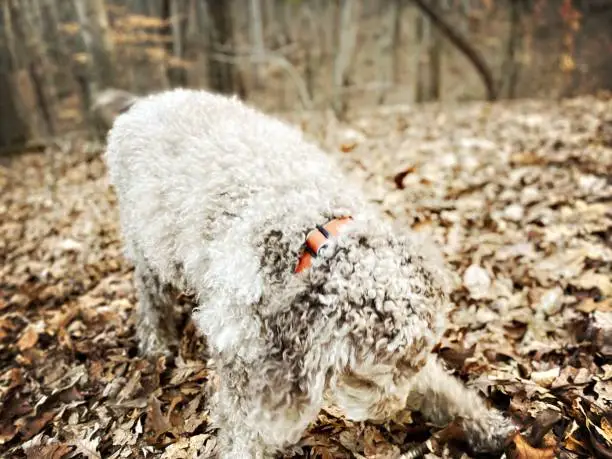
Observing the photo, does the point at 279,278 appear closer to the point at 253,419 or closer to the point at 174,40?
the point at 253,419

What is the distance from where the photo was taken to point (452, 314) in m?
3.05

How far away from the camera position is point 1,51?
25.7 ft

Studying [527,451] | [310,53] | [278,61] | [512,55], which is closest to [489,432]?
[527,451]

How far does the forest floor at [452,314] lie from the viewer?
2338 mm

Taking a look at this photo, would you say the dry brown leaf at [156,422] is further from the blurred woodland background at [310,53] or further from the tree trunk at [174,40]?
the tree trunk at [174,40]

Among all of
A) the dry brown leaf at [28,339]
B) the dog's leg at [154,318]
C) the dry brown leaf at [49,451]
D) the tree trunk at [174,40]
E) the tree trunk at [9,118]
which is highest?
the tree trunk at [174,40]

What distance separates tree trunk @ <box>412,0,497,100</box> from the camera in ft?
30.4

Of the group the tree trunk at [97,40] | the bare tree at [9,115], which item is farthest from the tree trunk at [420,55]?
the bare tree at [9,115]

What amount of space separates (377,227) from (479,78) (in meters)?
9.50

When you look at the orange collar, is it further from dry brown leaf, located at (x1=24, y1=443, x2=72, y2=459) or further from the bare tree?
the bare tree

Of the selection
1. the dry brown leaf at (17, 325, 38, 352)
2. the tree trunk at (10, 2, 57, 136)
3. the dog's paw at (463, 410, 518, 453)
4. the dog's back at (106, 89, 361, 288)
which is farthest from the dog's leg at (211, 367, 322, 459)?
the tree trunk at (10, 2, 57, 136)

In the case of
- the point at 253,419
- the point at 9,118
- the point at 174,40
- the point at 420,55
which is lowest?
the point at 253,419

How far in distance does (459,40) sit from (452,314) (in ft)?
26.0

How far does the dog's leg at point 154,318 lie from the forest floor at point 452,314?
13cm
